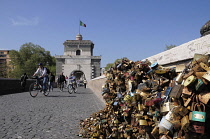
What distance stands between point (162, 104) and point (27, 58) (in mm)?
83188

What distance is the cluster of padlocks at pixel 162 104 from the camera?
1.54 metres

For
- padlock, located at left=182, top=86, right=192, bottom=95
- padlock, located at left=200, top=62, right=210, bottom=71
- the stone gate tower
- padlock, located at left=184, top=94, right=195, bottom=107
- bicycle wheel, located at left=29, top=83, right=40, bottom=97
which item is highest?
the stone gate tower

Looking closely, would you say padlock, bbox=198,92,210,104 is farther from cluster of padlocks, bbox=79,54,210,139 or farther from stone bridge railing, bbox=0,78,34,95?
stone bridge railing, bbox=0,78,34,95

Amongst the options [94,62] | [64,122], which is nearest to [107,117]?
[64,122]

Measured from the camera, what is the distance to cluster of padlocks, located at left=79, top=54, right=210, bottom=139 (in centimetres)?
154

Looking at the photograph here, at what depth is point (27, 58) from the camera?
7919cm

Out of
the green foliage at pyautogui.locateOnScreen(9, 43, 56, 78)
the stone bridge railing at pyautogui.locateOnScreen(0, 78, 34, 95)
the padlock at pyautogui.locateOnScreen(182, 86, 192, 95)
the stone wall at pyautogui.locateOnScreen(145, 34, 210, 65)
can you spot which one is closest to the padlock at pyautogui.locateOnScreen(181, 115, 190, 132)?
the padlock at pyautogui.locateOnScreen(182, 86, 192, 95)

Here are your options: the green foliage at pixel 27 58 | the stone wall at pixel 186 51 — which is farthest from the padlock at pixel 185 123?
the green foliage at pixel 27 58

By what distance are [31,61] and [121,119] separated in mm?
77092

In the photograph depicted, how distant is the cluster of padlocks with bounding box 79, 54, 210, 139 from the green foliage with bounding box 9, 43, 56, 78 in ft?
249

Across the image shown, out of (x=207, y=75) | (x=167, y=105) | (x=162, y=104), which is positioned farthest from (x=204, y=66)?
(x=162, y=104)

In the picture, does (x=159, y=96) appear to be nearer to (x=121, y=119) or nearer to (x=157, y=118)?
(x=157, y=118)

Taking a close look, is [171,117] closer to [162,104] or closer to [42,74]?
[162,104]

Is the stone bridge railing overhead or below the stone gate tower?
below
